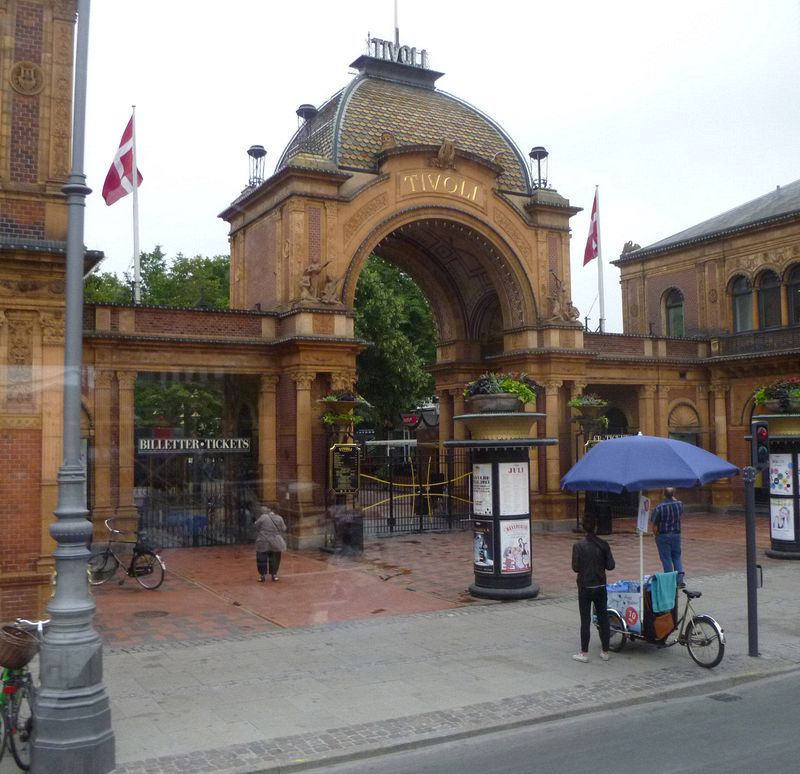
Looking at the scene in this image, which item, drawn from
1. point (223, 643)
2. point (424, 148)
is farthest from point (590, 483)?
point (424, 148)

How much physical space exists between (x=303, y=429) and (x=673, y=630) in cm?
A: 1327

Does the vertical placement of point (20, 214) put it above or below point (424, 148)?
below

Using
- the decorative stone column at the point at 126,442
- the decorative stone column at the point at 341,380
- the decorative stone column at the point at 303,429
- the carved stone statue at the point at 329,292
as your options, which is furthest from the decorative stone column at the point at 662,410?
the decorative stone column at the point at 126,442

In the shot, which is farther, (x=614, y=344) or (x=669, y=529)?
(x=614, y=344)

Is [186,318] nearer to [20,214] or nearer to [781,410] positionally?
[20,214]

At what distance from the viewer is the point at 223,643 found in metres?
11.6

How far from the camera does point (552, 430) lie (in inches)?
1024

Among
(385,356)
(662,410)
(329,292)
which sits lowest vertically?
(662,410)

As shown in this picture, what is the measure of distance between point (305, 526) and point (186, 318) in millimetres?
6140

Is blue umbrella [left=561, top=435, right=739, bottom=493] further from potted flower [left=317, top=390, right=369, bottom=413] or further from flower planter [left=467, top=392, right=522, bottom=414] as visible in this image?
→ potted flower [left=317, top=390, right=369, bottom=413]

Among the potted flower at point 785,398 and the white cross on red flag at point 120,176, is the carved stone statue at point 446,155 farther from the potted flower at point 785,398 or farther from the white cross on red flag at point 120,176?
the potted flower at point 785,398

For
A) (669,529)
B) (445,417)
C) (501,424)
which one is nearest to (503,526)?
(501,424)

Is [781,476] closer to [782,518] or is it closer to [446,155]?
[782,518]

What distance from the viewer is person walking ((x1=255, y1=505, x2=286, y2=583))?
54.0ft
